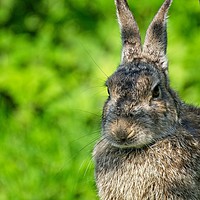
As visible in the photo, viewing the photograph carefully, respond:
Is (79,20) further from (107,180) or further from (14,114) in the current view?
(107,180)

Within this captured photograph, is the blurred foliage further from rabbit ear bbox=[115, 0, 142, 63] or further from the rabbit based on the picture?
rabbit ear bbox=[115, 0, 142, 63]

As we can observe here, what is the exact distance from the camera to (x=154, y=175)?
603 cm

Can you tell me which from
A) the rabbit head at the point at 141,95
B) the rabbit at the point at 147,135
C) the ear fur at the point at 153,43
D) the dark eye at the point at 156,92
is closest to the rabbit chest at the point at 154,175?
the rabbit at the point at 147,135

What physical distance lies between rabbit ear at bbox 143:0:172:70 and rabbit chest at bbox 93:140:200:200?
53 centimetres

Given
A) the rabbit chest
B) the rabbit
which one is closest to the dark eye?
the rabbit

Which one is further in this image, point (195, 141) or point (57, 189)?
point (57, 189)

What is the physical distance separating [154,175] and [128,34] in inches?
34.6

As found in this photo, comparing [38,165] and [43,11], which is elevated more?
[43,11]

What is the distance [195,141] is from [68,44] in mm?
3252

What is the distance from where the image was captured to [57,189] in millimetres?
7441

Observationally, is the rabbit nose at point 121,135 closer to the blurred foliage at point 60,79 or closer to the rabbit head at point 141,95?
the rabbit head at point 141,95

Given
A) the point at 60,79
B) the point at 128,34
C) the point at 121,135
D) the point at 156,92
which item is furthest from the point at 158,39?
the point at 60,79

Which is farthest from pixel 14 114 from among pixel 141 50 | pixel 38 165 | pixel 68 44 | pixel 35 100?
pixel 141 50

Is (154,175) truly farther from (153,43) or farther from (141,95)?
(153,43)
